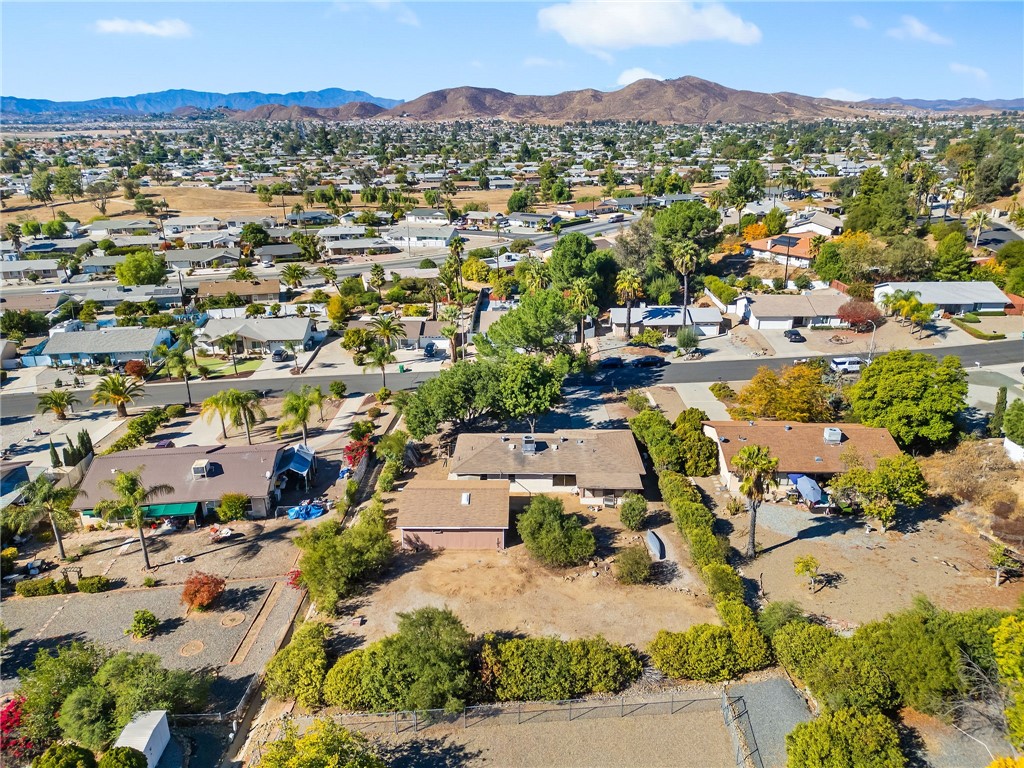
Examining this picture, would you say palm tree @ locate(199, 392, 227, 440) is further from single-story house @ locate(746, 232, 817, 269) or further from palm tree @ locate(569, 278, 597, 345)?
single-story house @ locate(746, 232, 817, 269)

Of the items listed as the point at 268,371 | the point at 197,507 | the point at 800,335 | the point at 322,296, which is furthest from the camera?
the point at 322,296

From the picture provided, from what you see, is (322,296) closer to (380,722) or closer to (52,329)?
(52,329)

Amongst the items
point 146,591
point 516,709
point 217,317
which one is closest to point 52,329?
point 217,317

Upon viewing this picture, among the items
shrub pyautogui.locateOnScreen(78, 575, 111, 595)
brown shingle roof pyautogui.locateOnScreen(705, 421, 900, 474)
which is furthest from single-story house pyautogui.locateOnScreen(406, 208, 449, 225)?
shrub pyautogui.locateOnScreen(78, 575, 111, 595)

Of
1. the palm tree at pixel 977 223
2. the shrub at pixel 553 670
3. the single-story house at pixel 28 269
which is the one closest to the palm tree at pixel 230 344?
the shrub at pixel 553 670

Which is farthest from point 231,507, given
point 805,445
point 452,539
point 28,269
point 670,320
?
point 28,269

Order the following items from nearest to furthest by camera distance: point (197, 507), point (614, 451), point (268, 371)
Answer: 1. point (197, 507)
2. point (614, 451)
3. point (268, 371)

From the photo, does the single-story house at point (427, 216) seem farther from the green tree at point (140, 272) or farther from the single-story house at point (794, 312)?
the single-story house at point (794, 312)

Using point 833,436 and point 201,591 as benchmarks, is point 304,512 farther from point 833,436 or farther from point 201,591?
point 833,436
